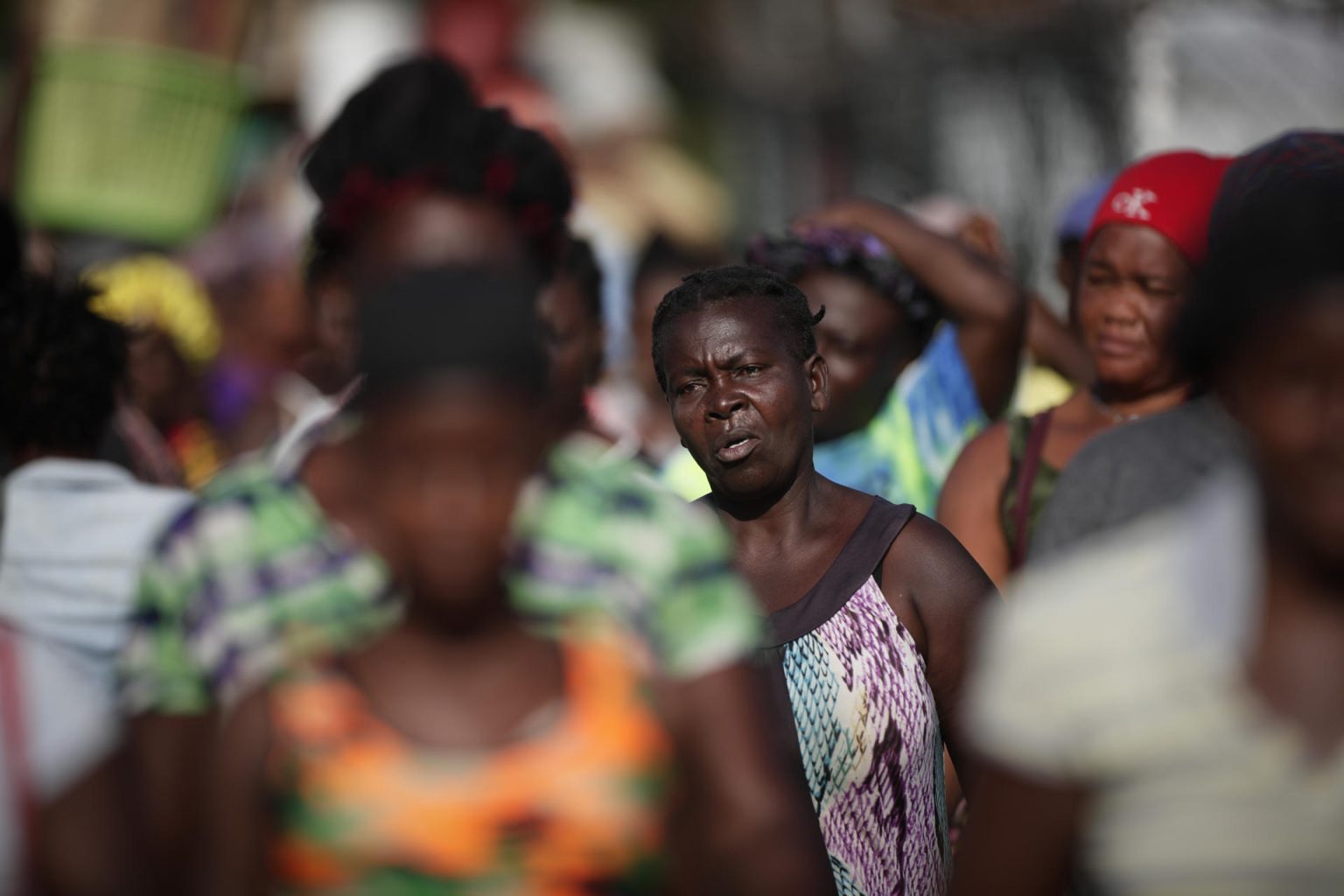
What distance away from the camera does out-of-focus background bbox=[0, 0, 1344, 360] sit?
7.45 meters

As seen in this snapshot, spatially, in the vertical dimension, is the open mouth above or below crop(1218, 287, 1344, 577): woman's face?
below

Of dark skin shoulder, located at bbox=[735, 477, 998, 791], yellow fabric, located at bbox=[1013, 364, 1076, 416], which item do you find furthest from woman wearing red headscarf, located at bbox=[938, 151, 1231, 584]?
yellow fabric, located at bbox=[1013, 364, 1076, 416]

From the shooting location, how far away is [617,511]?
2.17 meters

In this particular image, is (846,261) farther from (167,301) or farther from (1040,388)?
(167,301)

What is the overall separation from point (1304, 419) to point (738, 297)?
1516 mm

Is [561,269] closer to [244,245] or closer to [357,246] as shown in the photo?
[357,246]

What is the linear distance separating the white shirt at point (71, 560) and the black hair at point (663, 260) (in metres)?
3.06

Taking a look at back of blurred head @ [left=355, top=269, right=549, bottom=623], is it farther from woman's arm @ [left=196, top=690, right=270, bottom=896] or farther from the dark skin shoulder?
the dark skin shoulder

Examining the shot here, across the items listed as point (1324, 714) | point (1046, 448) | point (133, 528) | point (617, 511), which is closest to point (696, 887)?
point (617, 511)

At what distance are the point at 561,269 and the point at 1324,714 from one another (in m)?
2.81

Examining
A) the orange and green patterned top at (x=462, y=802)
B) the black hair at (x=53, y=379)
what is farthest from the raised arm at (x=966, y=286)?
the orange and green patterned top at (x=462, y=802)

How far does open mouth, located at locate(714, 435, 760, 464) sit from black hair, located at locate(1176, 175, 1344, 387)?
1213mm

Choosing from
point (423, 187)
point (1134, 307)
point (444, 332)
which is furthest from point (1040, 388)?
point (444, 332)

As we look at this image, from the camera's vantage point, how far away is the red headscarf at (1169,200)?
389 centimetres
